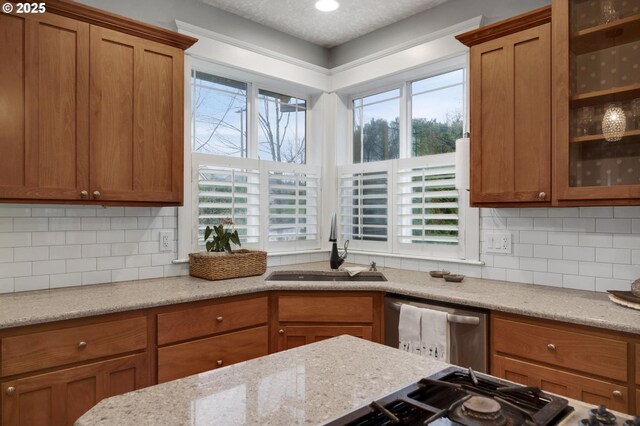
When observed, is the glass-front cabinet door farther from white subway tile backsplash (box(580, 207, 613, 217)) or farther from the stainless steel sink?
the stainless steel sink

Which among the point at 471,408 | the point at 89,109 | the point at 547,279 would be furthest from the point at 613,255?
the point at 89,109

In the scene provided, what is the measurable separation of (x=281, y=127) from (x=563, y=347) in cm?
264

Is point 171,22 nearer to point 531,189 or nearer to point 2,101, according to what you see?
point 2,101

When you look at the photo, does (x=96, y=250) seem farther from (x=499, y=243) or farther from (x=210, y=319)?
(x=499, y=243)

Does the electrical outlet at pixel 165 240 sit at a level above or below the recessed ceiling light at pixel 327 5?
below

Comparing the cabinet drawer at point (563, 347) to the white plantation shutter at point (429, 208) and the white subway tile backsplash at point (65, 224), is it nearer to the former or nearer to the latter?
the white plantation shutter at point (429, 208)

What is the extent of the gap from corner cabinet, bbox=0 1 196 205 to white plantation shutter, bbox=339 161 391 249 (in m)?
1.59

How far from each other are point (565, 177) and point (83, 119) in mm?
2502

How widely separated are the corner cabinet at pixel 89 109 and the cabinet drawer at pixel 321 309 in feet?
3.09

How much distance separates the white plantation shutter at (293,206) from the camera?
3414 mm

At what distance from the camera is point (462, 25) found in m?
2.85

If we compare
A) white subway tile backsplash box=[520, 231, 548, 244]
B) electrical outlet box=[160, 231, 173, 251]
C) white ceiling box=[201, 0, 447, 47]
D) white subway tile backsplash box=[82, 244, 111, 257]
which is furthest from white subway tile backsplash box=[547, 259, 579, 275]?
white subway tile backsplash box=[82, 244, 111, 257]

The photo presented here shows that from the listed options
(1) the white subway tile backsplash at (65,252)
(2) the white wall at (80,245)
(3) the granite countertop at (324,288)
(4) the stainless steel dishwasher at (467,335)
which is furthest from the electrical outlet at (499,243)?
(1) the white subway tile backsplash at (65,252)

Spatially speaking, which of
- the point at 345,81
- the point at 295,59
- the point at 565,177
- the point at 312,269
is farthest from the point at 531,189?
the point at 295,59
